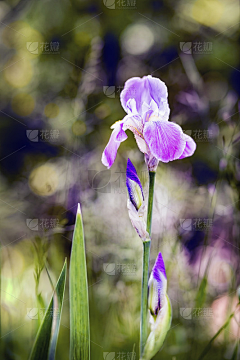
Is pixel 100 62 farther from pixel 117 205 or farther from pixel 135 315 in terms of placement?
pixel 135 315

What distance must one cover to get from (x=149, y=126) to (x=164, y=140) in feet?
0.15

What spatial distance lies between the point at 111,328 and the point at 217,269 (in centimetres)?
35

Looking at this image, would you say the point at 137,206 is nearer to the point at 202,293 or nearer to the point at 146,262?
the point at 146,262

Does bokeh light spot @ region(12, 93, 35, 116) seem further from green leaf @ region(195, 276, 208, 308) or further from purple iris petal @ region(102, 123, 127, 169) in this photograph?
green leaf @ region(195, 276, 208, 308)

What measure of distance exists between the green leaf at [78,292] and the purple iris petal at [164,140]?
0.25 meters

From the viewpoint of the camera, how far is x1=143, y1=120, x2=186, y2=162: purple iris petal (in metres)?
0.55

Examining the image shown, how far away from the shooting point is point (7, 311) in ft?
2.88

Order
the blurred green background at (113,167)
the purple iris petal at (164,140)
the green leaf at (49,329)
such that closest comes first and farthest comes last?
the purple iris petal at (164,140) → the green leaf at (49,329) → the blurred green background at (113,167)

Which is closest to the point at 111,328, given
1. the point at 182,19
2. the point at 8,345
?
the point at 8,345

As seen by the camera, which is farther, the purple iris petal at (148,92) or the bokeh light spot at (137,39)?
the bokeh light spot at (137,39)

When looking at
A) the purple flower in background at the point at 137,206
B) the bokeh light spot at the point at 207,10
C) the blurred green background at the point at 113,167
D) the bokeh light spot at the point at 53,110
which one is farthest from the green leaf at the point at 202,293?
the bokeh light spot at the point at 207,10

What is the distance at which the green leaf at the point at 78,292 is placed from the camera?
70cm

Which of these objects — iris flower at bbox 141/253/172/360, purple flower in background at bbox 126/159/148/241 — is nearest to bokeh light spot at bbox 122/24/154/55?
purple flower in background at bbox 126/159/148/241

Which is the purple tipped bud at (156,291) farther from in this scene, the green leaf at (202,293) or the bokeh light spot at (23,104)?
the bokeh light spot at (23,104)
